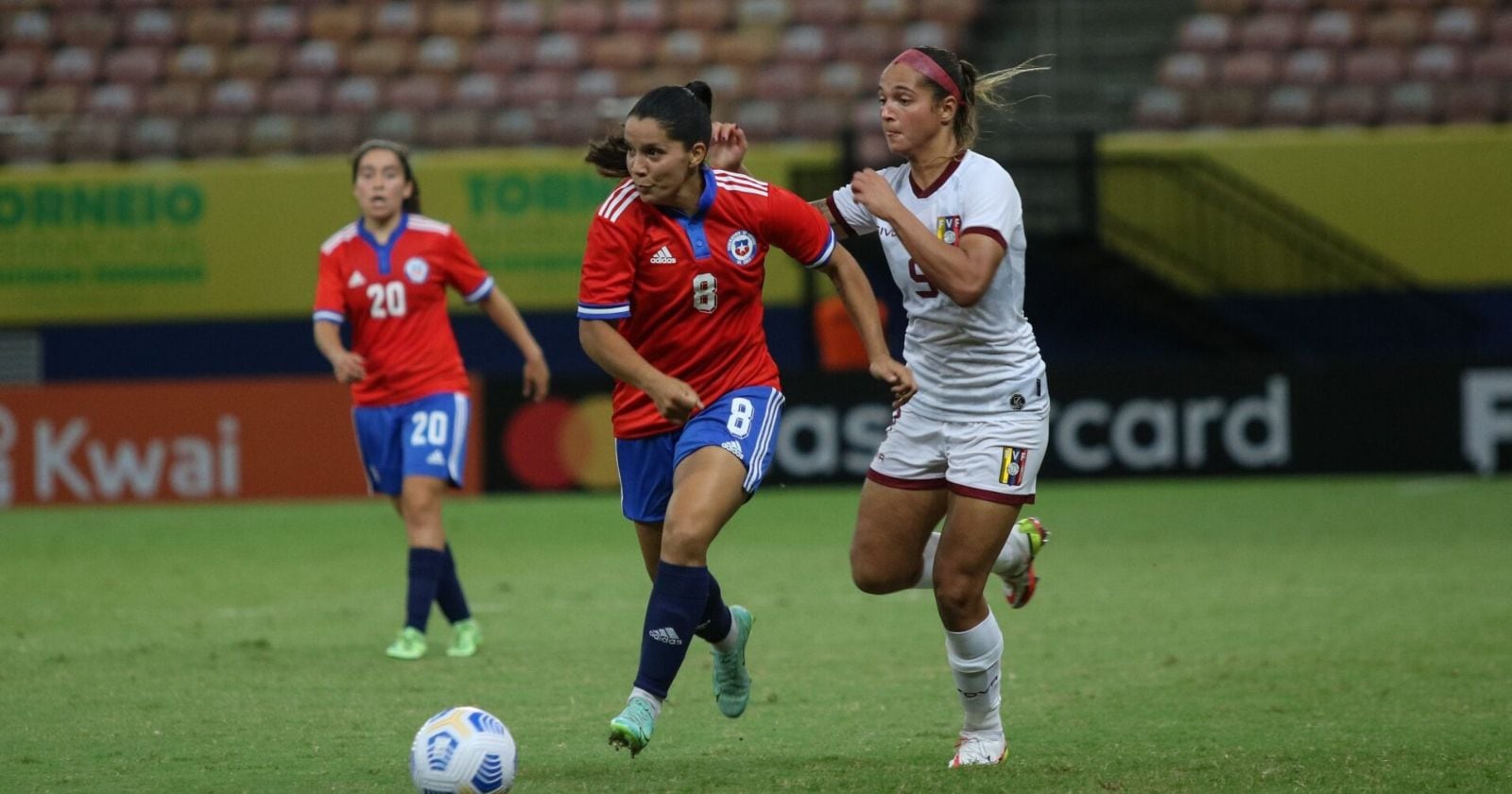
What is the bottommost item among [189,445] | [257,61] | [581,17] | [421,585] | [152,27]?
[189,445]

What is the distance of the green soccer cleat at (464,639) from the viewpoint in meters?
8.55

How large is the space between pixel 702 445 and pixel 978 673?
106cm

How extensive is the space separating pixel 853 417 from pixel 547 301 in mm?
4081

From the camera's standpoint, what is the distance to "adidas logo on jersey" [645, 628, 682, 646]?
5672 mm

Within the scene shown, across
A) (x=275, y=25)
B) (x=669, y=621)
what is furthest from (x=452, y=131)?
(x=669, y=621)

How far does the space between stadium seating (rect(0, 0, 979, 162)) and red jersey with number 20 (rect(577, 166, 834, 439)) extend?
43.7ft

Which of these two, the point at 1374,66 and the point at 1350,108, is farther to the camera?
the point at 1374,66

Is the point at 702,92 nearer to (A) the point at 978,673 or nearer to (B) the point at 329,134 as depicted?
(A) the point at 978,673

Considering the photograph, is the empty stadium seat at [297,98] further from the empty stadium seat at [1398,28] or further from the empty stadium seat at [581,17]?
the empty stadium seat at [1398,28]

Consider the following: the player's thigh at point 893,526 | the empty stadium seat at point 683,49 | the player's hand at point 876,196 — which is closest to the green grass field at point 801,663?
the player's thigh at point 893,526

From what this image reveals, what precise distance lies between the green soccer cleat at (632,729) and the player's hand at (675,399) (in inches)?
32.2

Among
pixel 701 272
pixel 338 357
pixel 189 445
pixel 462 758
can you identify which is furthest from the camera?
pixel 189 445

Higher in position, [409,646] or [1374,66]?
[1374,66]

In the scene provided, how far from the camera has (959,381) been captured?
5988mm
